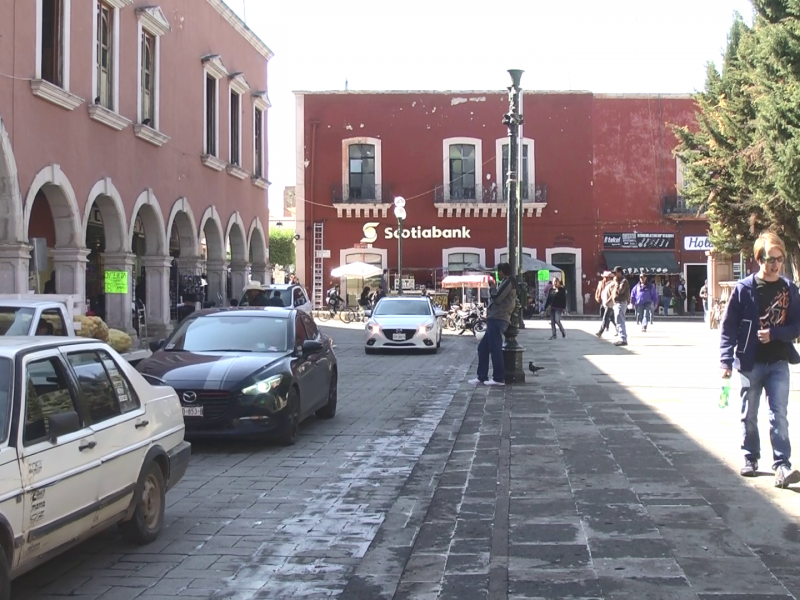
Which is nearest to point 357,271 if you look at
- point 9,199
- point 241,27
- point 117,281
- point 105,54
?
Result: point 241,27

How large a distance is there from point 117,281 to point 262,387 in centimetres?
1348

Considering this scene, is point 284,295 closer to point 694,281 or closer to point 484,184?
Result: point 484,184

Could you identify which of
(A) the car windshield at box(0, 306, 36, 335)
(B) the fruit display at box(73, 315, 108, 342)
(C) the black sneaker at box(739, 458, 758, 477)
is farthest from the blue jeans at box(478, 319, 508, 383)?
(C) the black sneaker at box(739, 458, 758, 477)

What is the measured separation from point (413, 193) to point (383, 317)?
75.8 ft

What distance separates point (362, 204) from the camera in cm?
4544

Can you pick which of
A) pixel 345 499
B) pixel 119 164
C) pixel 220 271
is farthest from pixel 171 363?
pixel 220 271

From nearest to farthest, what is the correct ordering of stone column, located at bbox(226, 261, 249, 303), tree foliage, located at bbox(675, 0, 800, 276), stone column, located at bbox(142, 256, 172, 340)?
tree foliage, located at bbox(675, 0, 800, 276)
stone column, located at bbox(142, 256, 172, 340)
stone column, located at bbox(226, 261, 249, 303)

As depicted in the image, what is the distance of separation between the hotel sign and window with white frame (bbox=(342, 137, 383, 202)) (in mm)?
11406

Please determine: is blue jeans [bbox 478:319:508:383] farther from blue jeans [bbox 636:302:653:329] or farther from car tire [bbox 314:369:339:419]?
blue jeans [bbox 636:302:653:329]

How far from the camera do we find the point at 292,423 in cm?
977

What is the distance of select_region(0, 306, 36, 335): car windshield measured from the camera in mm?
10086

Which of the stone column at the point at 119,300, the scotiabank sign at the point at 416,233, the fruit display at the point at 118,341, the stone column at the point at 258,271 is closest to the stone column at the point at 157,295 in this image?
the stone column at the point at 119,300

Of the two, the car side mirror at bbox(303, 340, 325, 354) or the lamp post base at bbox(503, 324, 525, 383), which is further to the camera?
the lamp post base at bbox(503, 324, 525, 383)

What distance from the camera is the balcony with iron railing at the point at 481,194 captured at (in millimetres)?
45719
